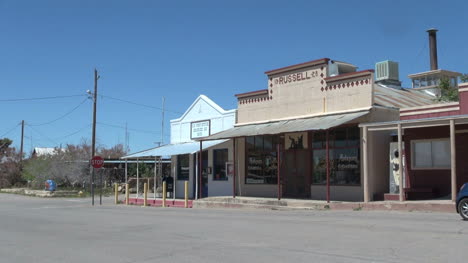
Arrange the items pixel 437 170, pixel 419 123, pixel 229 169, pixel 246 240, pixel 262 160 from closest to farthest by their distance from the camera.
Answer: pixel 246 240
pixel 419 123
pixel 437 170
pixel 262 160
pixel 229 169

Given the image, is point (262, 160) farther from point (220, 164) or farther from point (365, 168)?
point (365, 168)

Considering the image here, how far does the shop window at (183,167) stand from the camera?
96.0 feet

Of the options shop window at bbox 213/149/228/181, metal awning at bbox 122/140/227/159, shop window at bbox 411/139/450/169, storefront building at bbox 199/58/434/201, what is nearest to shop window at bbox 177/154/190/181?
metal awning at bbox 122/140/227/159

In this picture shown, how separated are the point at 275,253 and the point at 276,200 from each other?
11.9 meters

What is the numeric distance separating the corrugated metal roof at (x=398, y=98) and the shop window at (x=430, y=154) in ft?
6.90

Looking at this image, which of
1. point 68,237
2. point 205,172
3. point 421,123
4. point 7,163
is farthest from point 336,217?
point 7,163

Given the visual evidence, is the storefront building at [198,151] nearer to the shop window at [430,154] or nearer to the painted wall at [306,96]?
the painted wall at [306,96]

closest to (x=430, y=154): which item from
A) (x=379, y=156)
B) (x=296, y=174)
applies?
(x=379, y=156)

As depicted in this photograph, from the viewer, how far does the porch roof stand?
16469mm

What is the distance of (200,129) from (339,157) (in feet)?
32.7

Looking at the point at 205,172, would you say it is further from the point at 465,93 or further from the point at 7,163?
the point at 7,163

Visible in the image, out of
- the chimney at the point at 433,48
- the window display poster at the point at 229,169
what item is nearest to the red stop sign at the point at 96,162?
the window display poster at the point at 229,169

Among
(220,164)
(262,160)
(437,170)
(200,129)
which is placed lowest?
(437,170)

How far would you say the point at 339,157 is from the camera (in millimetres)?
21000
